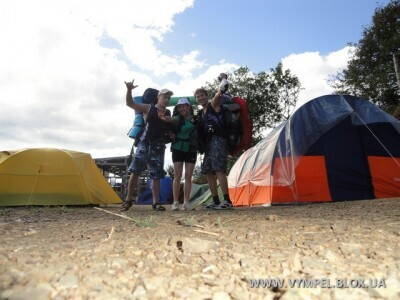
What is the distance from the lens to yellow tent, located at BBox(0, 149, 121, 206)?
654 centimetres

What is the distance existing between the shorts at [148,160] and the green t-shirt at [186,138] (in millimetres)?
273

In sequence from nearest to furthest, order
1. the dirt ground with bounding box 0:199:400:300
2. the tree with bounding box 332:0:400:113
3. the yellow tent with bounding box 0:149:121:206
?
1. the dirt ground with bounding box 0:199:400:300
2. the yellow tent with bounding box 0:149:121:206
3. the tree with bounding box 332:0:400:113

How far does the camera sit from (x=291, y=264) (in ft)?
4.77

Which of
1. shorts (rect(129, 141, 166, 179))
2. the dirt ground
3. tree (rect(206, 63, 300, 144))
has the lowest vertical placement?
the dirt ground

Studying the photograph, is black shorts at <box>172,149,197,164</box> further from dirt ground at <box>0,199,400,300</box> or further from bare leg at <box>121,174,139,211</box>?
dirt ground at <box>0,199,400,300</box>

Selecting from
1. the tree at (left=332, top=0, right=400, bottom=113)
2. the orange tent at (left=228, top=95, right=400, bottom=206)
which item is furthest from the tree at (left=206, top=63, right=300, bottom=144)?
the orange tent at (left=228, top=95, right=400, bottom=206)

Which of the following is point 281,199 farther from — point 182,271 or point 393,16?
point 393,16

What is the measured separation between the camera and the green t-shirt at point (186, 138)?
473 cm

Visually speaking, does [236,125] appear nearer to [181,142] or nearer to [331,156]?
[181,142]

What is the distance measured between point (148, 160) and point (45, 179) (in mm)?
3400

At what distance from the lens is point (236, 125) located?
479 centimetres

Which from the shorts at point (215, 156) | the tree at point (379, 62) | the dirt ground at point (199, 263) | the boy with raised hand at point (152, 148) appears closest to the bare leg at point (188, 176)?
the shorts at point (215, 156)

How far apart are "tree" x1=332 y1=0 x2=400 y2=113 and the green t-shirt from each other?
780 inches

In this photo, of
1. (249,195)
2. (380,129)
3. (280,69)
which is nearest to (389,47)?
(280,69)
